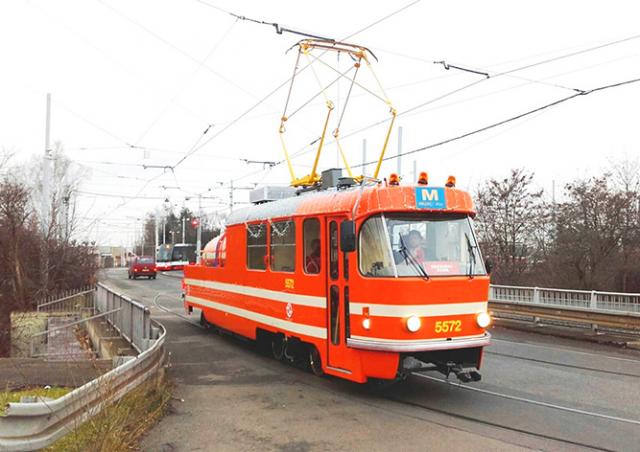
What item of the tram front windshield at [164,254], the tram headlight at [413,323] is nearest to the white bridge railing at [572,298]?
the tram headlight at [413,323]

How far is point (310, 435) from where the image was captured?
640 centimetres

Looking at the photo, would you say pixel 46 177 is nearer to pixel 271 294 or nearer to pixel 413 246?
pixel 271 294

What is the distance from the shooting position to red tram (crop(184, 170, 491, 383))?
7.46m

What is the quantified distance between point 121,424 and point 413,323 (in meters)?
3.67

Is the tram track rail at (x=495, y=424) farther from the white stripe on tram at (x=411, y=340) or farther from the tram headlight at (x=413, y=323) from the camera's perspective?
the tram headlight at (x=413, y=323)

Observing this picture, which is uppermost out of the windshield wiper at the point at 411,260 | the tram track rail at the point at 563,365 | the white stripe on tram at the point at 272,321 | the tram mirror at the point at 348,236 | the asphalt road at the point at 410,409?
the tram mirror at the point at 348,236

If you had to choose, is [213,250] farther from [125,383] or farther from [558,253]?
[558,253]

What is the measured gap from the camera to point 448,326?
25.0 feet

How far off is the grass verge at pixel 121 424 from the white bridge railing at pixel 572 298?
37.1 ft

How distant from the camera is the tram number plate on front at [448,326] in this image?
297 inches

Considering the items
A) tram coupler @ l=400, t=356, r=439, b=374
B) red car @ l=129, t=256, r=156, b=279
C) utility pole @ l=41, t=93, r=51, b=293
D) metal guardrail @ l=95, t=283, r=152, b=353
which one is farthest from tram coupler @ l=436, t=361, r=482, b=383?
red car @ l=129, t=256, r=156, b=279

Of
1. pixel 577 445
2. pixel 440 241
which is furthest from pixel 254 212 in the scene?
pixel 577 445

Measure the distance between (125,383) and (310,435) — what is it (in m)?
2.23

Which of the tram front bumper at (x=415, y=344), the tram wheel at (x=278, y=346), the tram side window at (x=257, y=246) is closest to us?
the tram front bumper at (x=415, y=344)
